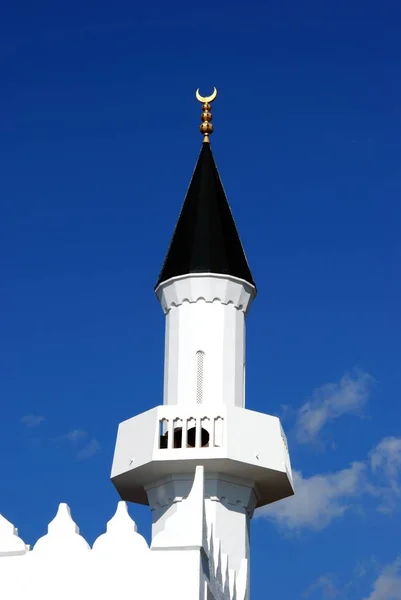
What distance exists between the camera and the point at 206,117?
2644cm

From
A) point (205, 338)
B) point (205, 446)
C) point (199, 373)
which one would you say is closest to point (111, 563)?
point (205, 446)

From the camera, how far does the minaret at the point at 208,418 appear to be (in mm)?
21828

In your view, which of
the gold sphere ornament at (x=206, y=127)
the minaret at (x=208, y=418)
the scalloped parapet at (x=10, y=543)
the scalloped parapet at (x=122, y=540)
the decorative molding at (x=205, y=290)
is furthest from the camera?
the gold sphere ornament at (x=206, y=127)

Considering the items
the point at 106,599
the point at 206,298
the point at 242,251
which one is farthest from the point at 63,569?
the point at 242,251

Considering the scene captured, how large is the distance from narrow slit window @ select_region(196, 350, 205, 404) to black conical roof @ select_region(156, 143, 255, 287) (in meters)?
1.67

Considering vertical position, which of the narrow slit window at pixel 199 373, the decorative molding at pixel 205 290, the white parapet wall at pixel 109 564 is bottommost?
the white parapet wall at pixel 109 564

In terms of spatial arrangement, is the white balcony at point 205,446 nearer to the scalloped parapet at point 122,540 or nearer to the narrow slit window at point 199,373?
the narrow slit window at point 199,373

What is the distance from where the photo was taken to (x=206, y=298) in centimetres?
2361

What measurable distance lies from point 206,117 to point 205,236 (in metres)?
3.24

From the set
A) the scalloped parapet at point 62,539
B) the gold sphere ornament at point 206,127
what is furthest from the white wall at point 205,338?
the scalloped parapet at point 62,539

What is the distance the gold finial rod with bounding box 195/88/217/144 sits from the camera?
86.5 ft

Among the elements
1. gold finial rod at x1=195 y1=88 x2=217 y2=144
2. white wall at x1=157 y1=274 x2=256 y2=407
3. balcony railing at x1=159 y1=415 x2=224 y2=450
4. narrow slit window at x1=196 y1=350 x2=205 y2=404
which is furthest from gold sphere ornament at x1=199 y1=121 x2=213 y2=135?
balcony railing at x1=159 y1=415 x2=224 y2=450

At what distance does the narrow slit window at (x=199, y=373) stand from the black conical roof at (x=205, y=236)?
1.67 meters

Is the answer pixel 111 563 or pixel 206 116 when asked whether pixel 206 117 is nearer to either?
pixel 206 116
